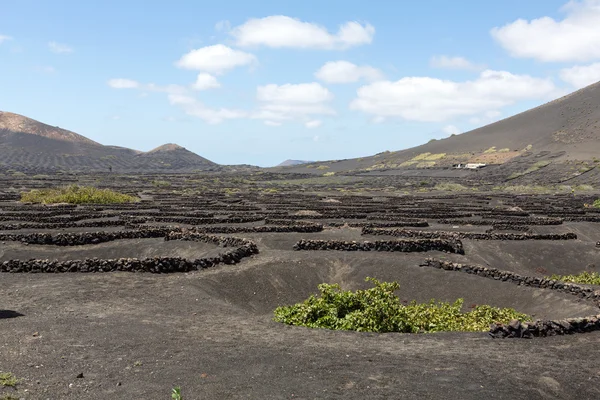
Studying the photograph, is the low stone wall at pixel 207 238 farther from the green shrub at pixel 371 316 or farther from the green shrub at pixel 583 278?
the green shrub at pixel 583 278

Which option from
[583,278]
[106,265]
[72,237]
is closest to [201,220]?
[72,237]

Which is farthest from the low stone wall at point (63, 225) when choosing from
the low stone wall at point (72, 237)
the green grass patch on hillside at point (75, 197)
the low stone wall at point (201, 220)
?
the green grass patch on hillside at point (75, 197)

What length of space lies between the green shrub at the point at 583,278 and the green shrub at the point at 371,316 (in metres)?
12.9

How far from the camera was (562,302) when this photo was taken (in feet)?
68.2

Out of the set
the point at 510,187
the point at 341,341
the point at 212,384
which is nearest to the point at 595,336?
the point at 341,341

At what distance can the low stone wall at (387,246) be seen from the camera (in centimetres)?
3150

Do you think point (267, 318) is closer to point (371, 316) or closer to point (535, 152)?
point (371, 316)

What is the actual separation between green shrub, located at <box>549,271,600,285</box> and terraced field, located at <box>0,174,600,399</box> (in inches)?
53.6

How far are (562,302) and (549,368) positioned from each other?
9518 mm

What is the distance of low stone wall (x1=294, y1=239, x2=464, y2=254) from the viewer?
31500 mm

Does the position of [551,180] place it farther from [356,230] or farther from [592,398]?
[592,398]

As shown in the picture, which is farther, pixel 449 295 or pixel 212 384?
pixel 449 295

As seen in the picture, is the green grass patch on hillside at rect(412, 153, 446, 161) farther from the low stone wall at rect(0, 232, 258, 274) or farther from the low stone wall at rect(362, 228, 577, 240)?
the low stone wall at rect(0, 232, 258, 274)

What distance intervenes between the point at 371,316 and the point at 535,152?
159742 millimetres
